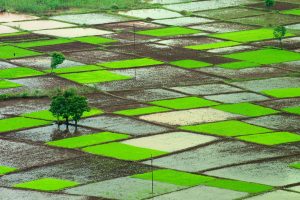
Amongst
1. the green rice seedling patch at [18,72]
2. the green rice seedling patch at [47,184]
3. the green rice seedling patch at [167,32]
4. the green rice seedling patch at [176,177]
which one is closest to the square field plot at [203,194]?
the green rice seedling patch at [176,177]

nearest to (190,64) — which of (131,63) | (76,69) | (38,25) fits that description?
(131,63)

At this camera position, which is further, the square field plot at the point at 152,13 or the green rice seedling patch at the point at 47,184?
the square field plot at the point at 152,13

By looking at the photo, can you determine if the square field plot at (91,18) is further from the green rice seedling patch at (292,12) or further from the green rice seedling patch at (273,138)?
the green rice seedling patch at (273,138)

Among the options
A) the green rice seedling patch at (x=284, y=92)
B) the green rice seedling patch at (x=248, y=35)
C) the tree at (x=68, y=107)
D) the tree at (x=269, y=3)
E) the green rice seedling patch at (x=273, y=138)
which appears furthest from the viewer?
the tree at (x=269, y=3)

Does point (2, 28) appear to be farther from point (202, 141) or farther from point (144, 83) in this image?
point (202, 141)

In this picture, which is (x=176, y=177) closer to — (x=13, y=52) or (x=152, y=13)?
(x=13, y=52)

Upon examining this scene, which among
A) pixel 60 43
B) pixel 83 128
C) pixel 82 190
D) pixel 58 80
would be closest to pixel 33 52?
pixel 60 43

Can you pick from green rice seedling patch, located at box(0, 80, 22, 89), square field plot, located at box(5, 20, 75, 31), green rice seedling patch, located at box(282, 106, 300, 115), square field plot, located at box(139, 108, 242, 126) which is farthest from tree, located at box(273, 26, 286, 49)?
green rice seedling patch, located at box(0, 80, 22, 89)
